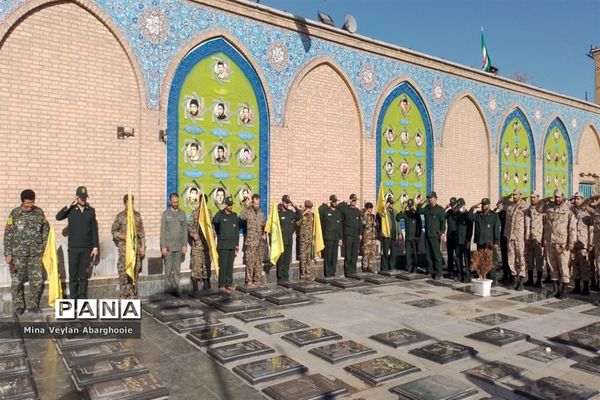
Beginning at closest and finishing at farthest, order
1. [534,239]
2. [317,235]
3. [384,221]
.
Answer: [534,239], [317,235], [384,221]

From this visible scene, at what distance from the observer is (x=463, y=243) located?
1020 cm

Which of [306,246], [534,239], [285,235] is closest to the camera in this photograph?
[534,239]

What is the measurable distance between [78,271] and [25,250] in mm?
808

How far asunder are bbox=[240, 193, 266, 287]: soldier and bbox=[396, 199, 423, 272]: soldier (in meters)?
3.73

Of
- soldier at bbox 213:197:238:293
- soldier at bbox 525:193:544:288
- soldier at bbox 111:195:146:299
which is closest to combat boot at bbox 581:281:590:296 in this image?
soldier at bbox 525:193:544:288

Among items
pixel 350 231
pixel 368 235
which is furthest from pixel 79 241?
pixel 368 235

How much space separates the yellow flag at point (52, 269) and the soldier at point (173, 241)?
5.74 feet

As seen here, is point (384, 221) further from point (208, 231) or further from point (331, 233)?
point (208, 231)

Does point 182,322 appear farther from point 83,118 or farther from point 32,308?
point 83,118

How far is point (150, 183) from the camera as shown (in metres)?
8.66

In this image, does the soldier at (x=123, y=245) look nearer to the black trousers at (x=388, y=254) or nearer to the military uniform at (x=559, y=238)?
the black trousers at (x=388, y=254)

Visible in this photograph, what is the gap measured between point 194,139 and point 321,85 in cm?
368

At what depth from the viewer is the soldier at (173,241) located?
27.3ft

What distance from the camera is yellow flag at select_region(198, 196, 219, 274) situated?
853 cm
